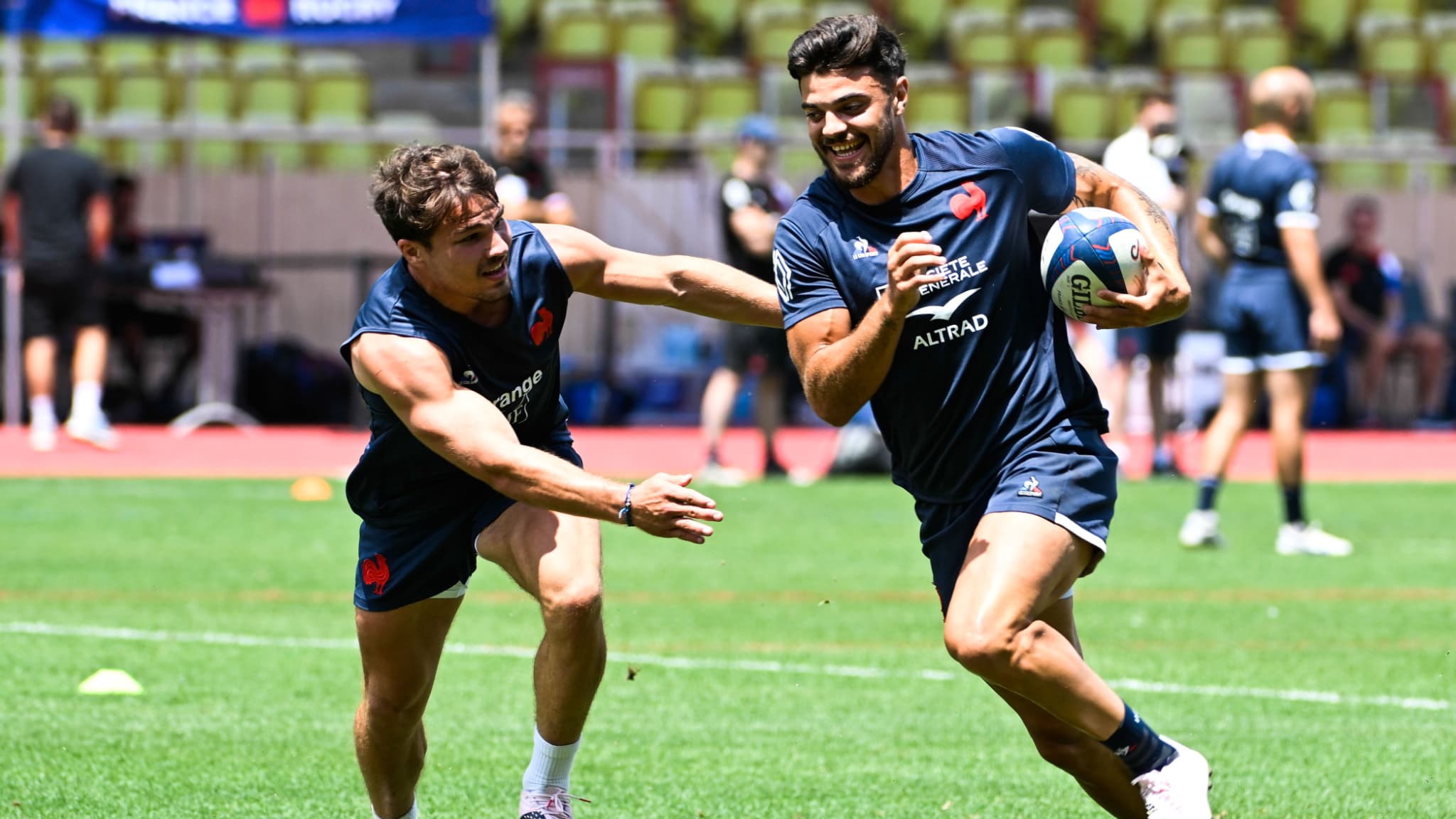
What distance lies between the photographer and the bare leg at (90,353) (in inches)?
582

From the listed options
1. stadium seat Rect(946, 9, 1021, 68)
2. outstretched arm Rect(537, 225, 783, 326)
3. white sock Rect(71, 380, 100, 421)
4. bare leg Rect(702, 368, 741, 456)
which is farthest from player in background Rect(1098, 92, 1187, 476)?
stadium seat Rect(946, 9, 1021, 68)

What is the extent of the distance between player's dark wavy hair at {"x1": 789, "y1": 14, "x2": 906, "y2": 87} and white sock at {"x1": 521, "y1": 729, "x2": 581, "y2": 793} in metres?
1.82

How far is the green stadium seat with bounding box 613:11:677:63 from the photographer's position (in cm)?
2288

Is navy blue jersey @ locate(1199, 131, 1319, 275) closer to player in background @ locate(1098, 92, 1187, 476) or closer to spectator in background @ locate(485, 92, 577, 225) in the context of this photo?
player in background @ locate(1098, 92, 1187, 476)

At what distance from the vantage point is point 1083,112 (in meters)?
21.7

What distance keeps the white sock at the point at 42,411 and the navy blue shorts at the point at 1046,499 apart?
11.4 m

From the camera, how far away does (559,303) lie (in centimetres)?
509

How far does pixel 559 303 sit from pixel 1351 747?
2853 mm

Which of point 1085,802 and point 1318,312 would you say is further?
point 1318,312

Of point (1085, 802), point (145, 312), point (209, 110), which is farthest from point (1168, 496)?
point (209, 110)

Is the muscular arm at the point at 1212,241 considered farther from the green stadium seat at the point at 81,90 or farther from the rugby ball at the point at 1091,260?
the green stadium seat at the point at 81,90

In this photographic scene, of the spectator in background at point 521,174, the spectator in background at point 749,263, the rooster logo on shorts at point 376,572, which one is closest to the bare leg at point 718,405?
the spectator in background at point 749,263

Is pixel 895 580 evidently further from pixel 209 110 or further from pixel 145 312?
pixel 209 110

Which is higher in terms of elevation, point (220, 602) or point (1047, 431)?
→ point (1047, 431)
